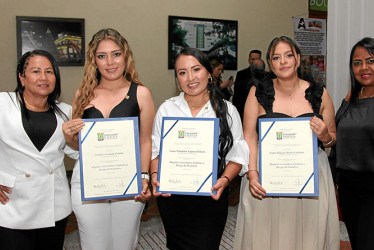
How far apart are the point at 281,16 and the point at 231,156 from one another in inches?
244

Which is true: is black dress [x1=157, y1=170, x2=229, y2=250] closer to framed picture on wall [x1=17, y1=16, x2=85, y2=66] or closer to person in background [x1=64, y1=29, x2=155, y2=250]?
person in background [x1=64, y1=29, x2=155, y2=250]

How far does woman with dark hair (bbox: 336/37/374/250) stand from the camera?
7.12 feet

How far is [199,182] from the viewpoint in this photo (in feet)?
6.54

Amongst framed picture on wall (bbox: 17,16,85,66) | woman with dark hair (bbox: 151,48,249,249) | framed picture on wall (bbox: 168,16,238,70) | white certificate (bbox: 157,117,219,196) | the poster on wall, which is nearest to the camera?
white certificate (bbox: 157,117,219,196)

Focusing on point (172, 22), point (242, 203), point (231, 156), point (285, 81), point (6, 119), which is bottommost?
point (242, 203)

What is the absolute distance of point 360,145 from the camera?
7.20 feet

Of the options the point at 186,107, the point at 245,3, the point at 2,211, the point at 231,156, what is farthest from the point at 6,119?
the point at 245,3

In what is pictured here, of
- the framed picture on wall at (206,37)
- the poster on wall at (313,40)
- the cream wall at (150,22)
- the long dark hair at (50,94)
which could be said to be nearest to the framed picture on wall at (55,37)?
the cream wall at (150,22)

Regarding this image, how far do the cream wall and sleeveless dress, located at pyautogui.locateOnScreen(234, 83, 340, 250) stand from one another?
4.45 meters

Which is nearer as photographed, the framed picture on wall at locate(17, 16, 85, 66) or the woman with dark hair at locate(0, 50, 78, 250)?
the woman with dark hair at locate(0, 50, 78, 250)

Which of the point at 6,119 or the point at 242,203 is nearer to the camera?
the point at 6,119

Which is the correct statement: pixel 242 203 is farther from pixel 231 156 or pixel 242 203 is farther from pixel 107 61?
pixel 107 61

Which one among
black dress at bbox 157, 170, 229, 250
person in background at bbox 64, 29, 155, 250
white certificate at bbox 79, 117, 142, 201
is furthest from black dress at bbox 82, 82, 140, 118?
black dress at bbox 157, 170, 229, 250

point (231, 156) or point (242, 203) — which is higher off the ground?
point (231, 156)
